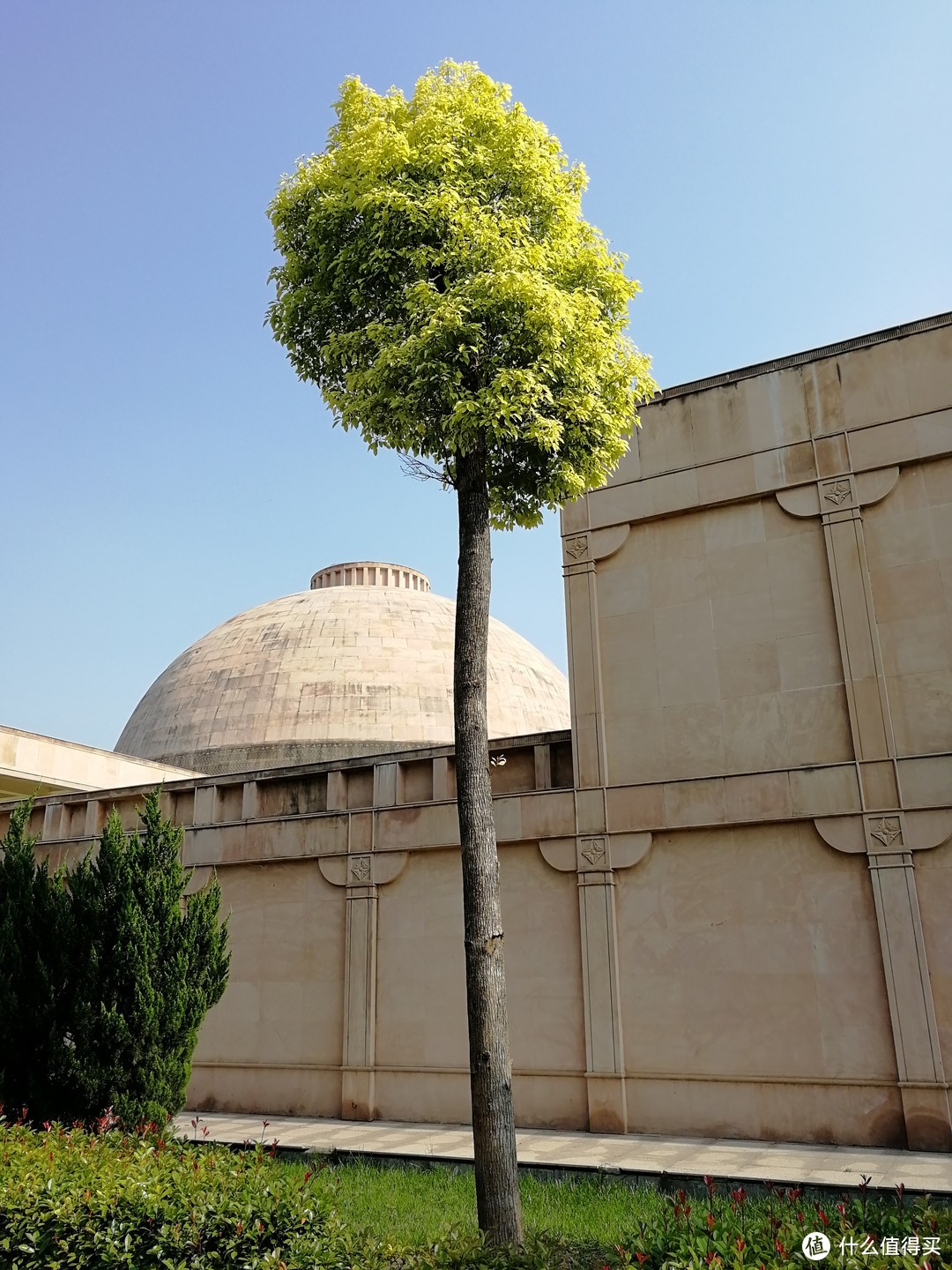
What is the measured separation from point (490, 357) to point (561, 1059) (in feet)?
31.0

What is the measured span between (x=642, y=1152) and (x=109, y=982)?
621cm

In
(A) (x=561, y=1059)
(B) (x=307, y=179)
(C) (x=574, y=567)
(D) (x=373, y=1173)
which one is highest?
(B) (x=307, y=179)

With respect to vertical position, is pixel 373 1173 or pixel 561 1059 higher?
pixel 561 1059

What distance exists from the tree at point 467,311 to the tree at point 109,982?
4220mm

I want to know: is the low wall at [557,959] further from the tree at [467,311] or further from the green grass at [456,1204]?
the tree at [467,311]

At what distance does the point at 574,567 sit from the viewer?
1590 cm

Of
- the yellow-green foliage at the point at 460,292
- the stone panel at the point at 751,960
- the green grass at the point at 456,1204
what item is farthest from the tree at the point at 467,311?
the stone panel at the point at 751,960

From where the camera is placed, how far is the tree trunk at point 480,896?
7.06 m

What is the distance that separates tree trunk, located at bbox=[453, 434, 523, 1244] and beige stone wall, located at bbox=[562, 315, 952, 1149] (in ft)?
19.4

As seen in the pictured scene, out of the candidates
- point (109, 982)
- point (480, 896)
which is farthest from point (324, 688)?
point (480, 896)

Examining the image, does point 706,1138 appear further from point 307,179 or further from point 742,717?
point 307,179

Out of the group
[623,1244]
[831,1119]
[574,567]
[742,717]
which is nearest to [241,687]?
[574,567]

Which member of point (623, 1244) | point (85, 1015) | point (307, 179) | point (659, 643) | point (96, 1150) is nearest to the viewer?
point (623, 1244)

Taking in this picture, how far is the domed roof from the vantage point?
33250mm
